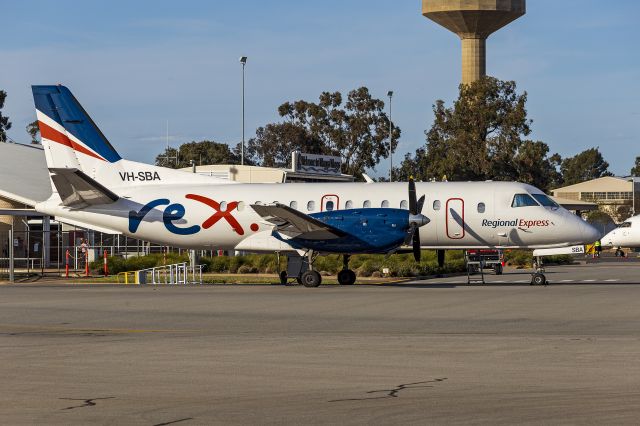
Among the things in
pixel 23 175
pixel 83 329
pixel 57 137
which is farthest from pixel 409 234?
pixel 23 175

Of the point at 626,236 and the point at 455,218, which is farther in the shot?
the point at 626,236

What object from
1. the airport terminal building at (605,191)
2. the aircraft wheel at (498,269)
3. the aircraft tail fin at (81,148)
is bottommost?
the aircraft wheel at (498,269)

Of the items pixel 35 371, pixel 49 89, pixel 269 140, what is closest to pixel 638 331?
pixel 35 371

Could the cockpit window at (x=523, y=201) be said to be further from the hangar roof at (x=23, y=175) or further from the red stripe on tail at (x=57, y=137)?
the hangar roof at (x=23, y=175)

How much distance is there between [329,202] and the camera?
3488 centimetres

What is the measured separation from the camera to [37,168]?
239 feet

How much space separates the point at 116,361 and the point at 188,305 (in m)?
11.0

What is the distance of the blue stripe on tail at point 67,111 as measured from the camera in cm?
3638

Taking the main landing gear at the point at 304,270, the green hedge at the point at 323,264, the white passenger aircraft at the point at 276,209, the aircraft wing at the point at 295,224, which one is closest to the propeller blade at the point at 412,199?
the white passenger aircraft at the point at 276,209

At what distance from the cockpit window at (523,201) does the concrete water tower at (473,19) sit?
84006mm

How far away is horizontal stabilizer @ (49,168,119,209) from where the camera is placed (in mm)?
33312

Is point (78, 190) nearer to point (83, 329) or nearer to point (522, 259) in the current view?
point (83, 329)

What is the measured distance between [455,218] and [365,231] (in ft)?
11.0

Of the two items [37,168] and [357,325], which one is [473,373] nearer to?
[357,325]
